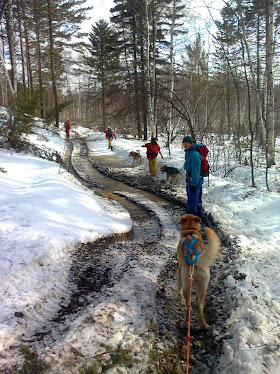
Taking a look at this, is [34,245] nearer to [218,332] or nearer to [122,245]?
[122,245]

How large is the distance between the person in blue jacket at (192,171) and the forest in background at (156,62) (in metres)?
3.26

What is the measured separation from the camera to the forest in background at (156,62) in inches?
435

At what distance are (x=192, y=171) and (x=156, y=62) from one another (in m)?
19.2

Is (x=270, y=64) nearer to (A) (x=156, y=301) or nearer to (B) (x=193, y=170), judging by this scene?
(B) (x=193, y=170)

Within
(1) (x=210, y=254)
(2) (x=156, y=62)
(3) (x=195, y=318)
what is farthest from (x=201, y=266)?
(2) (x=156, y=62)

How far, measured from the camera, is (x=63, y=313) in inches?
117

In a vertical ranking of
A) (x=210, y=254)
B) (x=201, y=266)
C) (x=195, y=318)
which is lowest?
(x=195, y=318)

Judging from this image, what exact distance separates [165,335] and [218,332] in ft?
2.08

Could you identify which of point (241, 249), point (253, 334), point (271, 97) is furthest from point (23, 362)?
point (271, 97)

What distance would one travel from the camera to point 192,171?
5.56m

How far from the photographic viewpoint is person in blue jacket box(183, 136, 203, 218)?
550 centimetres

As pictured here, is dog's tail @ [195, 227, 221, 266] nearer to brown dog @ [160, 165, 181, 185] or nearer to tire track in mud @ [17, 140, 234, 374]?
tire track in mud @ [17, 140, 234, 374]

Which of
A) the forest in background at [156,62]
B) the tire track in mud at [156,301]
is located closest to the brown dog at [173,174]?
the forest in background at [156,62]

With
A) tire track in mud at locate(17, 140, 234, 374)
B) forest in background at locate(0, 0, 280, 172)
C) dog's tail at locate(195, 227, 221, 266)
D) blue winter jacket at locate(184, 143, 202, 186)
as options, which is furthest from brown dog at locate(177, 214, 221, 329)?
forest in background at locate(0, 0, 280, 172)
